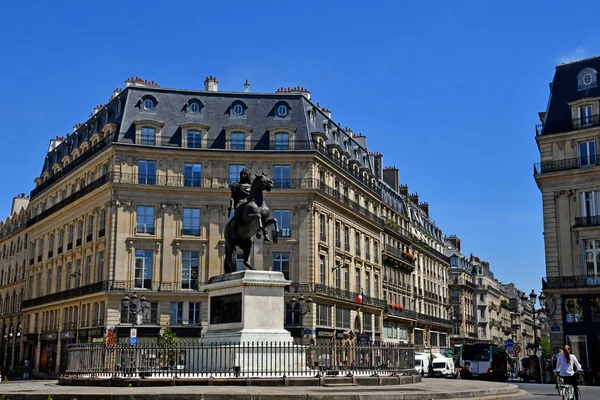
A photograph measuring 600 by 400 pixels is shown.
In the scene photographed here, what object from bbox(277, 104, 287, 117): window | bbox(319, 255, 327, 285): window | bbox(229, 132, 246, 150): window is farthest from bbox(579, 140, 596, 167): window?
bbox(229, 132, 246, 150): window

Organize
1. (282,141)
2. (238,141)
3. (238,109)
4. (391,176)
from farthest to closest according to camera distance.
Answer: (391,176)
(238,109)
(282,141)
(238,141)

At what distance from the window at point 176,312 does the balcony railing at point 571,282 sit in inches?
955

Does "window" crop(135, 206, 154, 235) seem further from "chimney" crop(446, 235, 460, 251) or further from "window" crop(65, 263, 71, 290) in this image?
"chimney" crop(446, 235, 460, 251)

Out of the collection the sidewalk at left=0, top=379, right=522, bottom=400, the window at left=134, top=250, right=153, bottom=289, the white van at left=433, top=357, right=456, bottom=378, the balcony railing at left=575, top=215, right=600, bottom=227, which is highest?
the balcony railing at left=575, top=215, right=600, bottom=227

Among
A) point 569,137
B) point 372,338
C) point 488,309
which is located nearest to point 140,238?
point 372,338

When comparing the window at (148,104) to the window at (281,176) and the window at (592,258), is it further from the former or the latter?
the window at (592,258)

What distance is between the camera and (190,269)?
53.0 m

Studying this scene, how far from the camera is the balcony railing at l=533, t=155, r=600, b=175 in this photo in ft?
156

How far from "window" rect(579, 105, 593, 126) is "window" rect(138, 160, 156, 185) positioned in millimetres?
29042

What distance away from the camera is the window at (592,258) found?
46.1m

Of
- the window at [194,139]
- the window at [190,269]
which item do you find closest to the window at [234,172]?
the window at [194,139]

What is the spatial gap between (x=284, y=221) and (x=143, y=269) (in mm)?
10586

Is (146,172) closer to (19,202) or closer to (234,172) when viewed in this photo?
(234,172)

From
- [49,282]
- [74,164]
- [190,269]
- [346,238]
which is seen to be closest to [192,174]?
[190,269]
